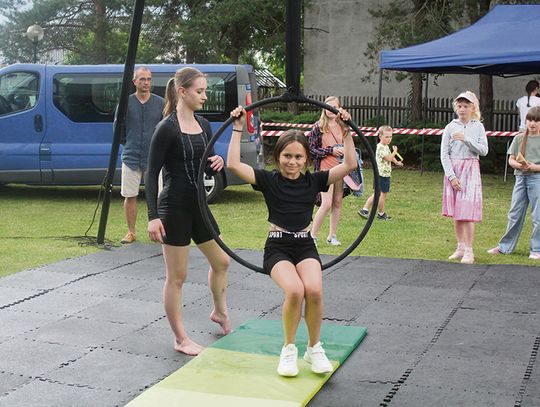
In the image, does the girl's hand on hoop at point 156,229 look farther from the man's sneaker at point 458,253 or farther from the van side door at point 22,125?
the van side door at point 22,125

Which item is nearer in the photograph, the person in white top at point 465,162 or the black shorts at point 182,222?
the black shorts at point 182,222

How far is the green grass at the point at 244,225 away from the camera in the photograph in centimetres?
925

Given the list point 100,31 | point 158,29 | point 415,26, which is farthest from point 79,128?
point 100,31

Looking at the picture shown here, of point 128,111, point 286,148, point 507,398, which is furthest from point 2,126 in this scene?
point 507,398

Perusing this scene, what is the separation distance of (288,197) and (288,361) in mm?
940

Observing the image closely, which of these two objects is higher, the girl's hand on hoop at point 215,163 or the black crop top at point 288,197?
the girl's hand on hoop at point 215,163

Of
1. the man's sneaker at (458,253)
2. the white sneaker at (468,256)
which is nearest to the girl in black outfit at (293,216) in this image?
the white sneaker at (468,256)

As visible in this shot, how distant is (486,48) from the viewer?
13930 millimetres

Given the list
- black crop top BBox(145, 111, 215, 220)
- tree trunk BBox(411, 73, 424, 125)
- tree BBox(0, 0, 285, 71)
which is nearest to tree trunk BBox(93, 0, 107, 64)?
tree BBox(0, 0, 285, 71)

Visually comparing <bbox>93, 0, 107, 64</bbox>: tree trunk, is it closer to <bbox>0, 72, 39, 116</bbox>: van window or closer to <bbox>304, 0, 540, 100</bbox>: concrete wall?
<bbox>304, 0, 540, 100</bbox>: concrete wall

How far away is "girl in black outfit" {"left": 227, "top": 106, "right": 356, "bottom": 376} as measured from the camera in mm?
4887

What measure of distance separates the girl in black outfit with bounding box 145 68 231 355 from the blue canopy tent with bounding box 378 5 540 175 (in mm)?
9178

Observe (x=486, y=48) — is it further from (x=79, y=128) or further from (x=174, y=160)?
(x=174, y=160)

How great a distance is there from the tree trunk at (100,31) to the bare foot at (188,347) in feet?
78.5
